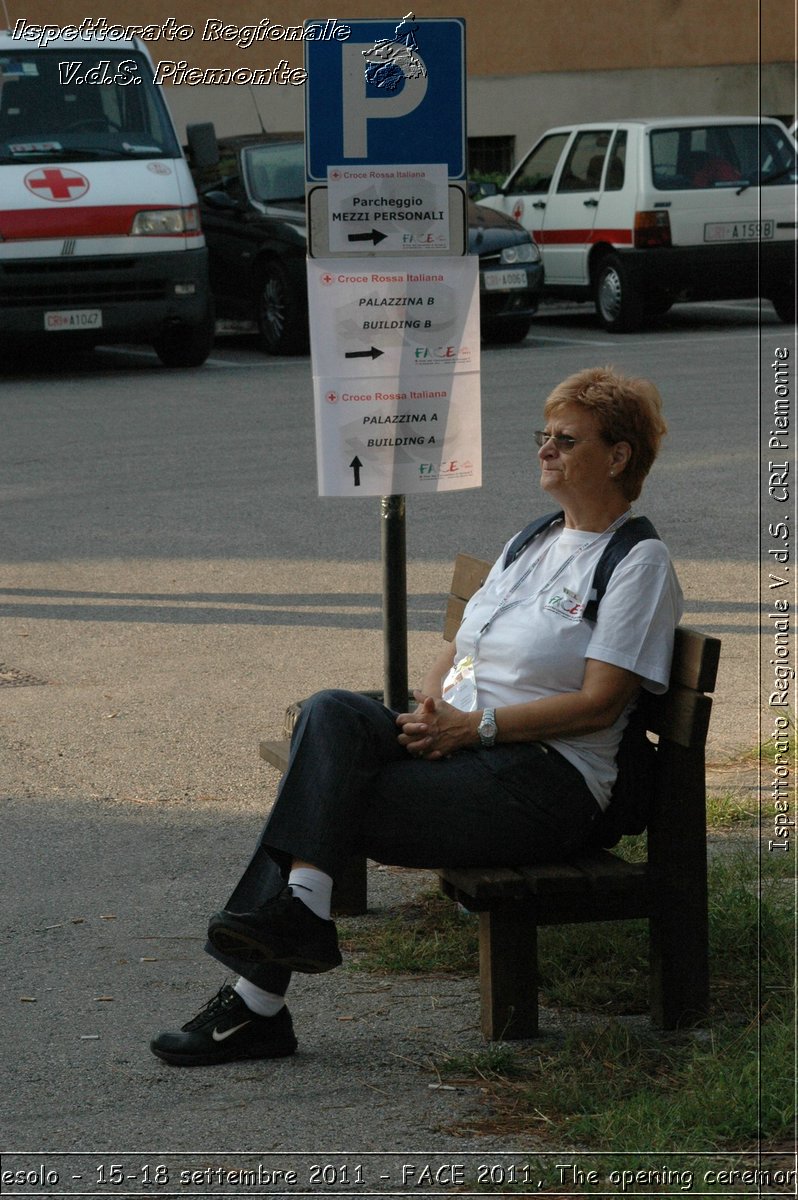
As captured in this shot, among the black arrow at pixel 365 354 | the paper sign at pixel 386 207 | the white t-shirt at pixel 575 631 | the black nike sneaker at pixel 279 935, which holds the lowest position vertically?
the black nike sneaker at pixel 279 935

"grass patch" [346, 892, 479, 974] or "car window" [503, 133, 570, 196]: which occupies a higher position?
"car window" [503, 133, 570, 196]

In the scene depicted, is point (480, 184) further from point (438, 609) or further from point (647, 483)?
point (438, 609)

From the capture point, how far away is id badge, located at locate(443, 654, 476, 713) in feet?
13.3

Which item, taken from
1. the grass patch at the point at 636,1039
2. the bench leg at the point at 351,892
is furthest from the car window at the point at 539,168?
the bench leg at the point at 351,892

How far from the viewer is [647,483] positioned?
10461 millimetres

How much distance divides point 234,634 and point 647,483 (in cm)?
379

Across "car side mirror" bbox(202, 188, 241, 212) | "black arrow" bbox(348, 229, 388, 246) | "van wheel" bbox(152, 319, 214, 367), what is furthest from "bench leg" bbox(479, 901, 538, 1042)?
"car side mirror" bbox(202, 188, 241, 212)

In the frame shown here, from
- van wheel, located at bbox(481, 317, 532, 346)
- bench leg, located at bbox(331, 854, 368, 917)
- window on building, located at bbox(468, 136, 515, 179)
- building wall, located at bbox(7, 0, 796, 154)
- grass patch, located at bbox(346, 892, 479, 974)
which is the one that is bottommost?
grass patch, located at bbox(346, 892, 479, 974)

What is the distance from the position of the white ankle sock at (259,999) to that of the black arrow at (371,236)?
185 cm

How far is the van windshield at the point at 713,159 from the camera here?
17531 mm

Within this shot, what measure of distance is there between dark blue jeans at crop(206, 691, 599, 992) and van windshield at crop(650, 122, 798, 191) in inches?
565

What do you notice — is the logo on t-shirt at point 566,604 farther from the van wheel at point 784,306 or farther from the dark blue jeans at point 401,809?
the van wheel at point 784,306

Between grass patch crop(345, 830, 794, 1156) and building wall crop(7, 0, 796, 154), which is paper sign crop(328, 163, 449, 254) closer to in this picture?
grass patch crop(345, 830, 794, 1156)

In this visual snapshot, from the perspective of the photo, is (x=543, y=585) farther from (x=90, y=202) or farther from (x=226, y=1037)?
(x=90, y=202)
